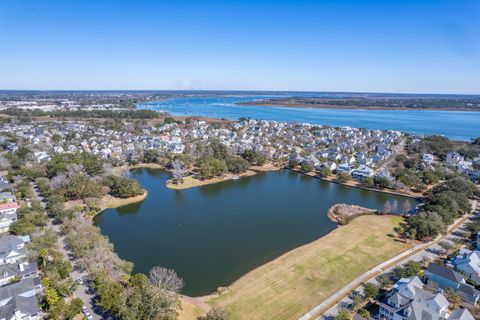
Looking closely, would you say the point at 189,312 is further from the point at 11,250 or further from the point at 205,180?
the point at 205,180

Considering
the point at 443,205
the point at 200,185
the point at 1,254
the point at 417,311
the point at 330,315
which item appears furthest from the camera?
the point at 200,185

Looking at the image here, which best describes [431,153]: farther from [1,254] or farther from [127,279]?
[1,254]

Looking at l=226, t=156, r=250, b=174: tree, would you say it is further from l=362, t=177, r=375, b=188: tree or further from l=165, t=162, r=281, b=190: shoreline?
l=362, t=177, r=375, b=188: tree

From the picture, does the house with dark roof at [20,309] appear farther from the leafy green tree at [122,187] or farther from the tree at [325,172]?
the tree at [325,172]

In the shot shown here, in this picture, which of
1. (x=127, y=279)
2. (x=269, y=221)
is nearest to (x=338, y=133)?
(x=269, y=221)

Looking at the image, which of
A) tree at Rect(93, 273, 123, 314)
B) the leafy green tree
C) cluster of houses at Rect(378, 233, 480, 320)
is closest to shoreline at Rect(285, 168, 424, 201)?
cluster of houses at Rect(378, 233, 480, 320)

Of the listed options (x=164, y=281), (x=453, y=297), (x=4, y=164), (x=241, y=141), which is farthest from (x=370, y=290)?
(x=241, y=141)

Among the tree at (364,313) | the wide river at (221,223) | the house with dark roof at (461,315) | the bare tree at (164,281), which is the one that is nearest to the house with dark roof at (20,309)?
the bare tree at (164,281)
